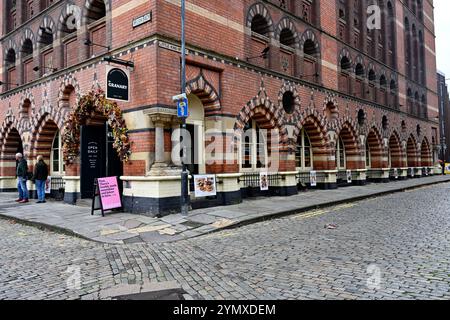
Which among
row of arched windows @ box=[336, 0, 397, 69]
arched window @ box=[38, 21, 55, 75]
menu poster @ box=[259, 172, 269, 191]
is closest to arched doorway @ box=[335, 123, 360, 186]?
row of arched windows @ box=[336, 0, 397, 69]

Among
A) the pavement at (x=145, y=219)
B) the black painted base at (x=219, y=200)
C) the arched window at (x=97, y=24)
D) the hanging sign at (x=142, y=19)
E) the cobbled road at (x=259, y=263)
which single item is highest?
the arched window at (x=97, y=24)

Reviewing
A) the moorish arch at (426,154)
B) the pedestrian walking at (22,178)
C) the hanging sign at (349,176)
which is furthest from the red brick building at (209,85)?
the moorish arch at (426,154)

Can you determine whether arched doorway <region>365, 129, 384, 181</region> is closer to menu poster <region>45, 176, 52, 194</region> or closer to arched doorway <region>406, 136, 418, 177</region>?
arched doorway <region>406, 136, 418, 177</region>

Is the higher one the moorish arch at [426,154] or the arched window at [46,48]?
the arched window at [46,48]

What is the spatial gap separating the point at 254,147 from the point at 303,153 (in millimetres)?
4650

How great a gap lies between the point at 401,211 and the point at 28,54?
18.3 metres

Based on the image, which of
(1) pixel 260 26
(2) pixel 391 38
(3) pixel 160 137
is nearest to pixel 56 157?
(3) pixel 160 137

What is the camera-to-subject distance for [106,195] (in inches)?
392

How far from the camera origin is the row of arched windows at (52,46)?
12.3 metres

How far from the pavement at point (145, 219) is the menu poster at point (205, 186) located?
643 millimetres

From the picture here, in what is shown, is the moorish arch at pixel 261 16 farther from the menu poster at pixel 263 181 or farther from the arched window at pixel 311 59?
the menu poster at pixel 263 181

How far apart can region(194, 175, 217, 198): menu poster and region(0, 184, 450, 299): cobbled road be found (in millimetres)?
3054

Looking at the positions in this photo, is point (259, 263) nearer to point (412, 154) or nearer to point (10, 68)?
point (10, 68)

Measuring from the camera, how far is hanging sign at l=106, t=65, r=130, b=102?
9539mm
